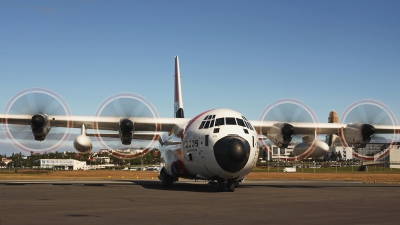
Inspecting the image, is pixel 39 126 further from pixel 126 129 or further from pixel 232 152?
pixel 232 152

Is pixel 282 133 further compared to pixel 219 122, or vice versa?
pixel 282 133

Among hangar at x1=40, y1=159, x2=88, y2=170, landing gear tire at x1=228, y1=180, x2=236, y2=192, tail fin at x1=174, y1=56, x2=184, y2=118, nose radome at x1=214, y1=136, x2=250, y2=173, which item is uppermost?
tail fin at x1=174, y1=56, x2=184, y2=118

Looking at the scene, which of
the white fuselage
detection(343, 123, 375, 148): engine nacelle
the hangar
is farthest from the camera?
the hangar

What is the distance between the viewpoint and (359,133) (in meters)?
30.5

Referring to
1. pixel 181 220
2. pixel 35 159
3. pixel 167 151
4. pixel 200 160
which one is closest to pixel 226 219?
pixel 181 220

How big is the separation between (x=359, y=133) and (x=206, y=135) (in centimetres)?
1305

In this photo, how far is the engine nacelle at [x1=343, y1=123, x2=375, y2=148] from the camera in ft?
Answer: 99.2

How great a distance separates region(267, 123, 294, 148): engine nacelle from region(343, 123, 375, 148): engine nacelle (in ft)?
15.0

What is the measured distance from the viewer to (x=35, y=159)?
154 metres

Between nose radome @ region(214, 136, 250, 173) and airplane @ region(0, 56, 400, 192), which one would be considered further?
airplane @ region(0, 56, 400, 192)

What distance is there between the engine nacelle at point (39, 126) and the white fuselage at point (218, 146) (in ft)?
28.0

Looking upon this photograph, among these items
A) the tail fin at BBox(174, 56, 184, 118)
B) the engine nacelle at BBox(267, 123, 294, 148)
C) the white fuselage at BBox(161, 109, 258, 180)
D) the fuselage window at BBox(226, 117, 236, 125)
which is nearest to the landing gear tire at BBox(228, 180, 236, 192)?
the white fuselage at BBox(161, 109, 258, 180)

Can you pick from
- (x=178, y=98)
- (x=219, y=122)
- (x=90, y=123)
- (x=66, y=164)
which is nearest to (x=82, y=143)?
(x=90, y=123)

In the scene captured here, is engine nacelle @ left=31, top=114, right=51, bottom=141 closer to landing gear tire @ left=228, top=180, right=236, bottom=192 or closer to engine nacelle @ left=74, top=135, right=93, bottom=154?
engine nacelle @ left=74, top=135, right=93, bottom=154
